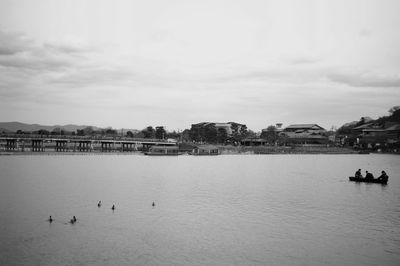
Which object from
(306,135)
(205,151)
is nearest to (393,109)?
(306,135)

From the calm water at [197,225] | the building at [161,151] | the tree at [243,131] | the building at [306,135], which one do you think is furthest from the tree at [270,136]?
the calm water at [197,225]

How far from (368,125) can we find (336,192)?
5908 inches

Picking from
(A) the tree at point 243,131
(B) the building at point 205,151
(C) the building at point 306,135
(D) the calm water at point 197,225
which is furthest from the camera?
(A) the tree at point 243,131

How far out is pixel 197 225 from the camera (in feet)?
96.1

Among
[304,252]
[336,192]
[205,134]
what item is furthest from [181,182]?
[205,134]

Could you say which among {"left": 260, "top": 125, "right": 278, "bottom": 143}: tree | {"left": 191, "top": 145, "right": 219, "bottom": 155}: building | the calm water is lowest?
the calm water

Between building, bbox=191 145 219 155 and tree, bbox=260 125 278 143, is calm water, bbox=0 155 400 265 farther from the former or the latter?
tree, bbox=260 125 278 143

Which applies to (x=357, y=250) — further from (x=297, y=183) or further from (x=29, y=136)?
(x=29, y=136)

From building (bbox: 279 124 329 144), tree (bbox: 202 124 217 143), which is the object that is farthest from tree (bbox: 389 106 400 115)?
tree (bbox: 202 124 217 143)

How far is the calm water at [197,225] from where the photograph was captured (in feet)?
73.3

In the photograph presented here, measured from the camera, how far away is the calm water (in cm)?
2233

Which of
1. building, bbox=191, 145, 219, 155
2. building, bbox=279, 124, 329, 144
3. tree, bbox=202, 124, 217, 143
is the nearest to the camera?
building, bbox=191, 145, 219, 155

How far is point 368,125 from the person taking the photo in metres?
184

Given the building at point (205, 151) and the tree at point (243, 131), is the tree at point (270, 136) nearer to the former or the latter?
the tree at point (243, 131)
